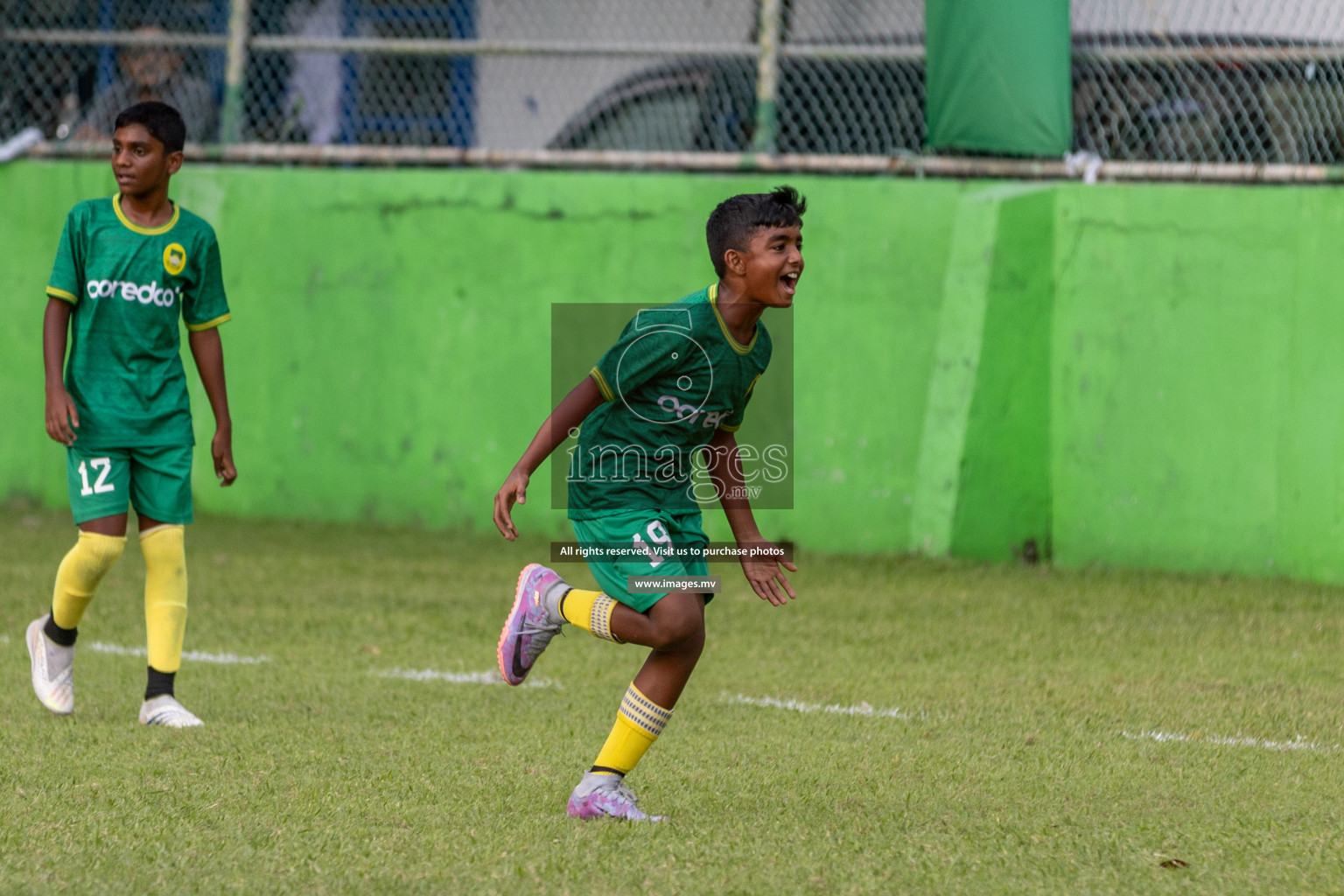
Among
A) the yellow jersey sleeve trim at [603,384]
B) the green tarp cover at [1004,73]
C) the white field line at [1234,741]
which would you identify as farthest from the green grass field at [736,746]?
the green tarp cover at [1004,73]

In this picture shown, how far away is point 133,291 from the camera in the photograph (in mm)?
5277

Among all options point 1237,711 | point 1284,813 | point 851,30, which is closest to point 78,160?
point 851,30

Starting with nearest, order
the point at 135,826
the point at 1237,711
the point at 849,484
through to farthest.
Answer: the point at 135,826 → the point at 1237,711 → the point at 849,484

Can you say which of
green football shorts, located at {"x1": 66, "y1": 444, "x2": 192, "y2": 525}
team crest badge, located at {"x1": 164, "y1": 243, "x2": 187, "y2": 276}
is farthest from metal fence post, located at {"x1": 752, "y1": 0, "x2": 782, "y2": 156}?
green football shorts, located at {"x1": 66, "y1": 444, "x2": 192, "y2": 525}

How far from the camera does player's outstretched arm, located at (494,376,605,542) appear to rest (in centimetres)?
394

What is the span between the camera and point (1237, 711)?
18.0 feet

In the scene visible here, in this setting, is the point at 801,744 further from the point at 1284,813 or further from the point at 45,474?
the point at 45,474

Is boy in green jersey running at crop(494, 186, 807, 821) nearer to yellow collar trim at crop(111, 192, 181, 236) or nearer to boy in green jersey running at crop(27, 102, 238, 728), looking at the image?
boy in green jersey running at crop(27, 102, 238, 728)

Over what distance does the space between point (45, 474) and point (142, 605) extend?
3106 mm

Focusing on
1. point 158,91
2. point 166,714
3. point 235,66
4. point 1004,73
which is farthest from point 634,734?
point 158,91

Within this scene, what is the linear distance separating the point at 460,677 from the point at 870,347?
139 inches

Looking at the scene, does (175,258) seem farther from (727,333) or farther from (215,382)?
(727,333)

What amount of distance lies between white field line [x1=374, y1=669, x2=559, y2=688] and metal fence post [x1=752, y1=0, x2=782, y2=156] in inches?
156

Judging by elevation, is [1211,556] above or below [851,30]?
below
